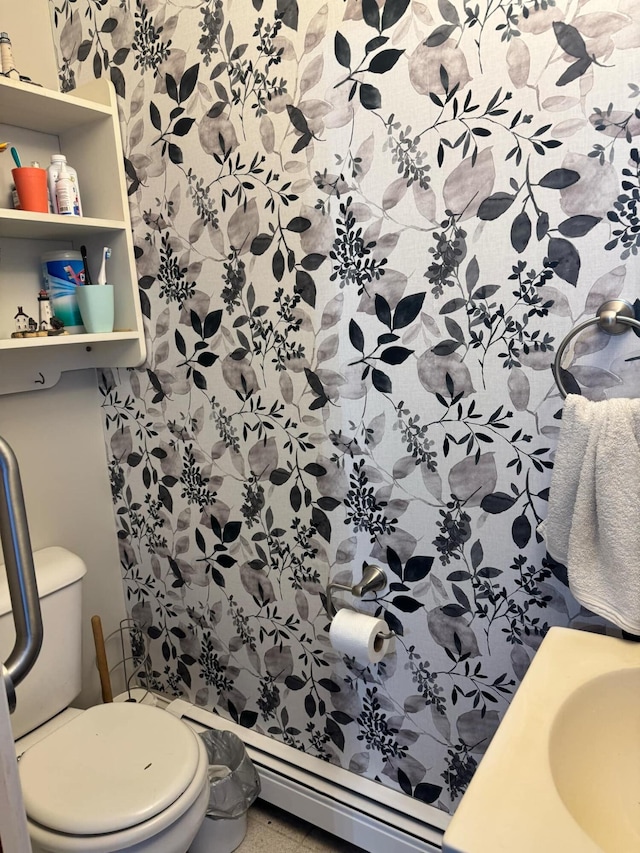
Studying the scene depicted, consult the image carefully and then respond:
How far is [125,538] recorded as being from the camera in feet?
6.06

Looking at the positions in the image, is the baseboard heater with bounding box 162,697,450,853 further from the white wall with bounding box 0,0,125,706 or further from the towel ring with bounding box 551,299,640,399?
the towel ring with bounding box 551,299,640,399

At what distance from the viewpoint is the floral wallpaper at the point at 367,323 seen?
1046 mm

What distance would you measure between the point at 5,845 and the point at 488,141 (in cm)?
119

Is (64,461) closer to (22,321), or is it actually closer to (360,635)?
(22,321)

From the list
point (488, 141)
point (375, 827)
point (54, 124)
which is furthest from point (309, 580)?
point (54, 124)

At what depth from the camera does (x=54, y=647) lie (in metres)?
1.50

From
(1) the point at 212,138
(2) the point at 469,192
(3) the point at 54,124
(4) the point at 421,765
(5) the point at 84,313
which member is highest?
(3) the point at 54,124

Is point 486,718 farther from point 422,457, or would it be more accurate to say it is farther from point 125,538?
point 125,538

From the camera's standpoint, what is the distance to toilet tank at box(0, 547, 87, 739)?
4.80 ft

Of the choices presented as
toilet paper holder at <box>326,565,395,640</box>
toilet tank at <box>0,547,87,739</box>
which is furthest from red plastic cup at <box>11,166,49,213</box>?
toilet paper holder at <box>326,565,395,640</box>

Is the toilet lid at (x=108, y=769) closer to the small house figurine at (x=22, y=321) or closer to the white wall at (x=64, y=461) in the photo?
Answer: the white wall at (x=64, y=461)

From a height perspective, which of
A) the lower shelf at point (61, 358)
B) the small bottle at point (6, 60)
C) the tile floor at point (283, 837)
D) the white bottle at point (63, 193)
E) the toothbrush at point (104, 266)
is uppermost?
the small bottle at point (6, 60)

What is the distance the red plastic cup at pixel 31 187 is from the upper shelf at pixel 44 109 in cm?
15

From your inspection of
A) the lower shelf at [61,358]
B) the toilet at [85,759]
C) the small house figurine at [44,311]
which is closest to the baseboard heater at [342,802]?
the toilet at [85,759]
